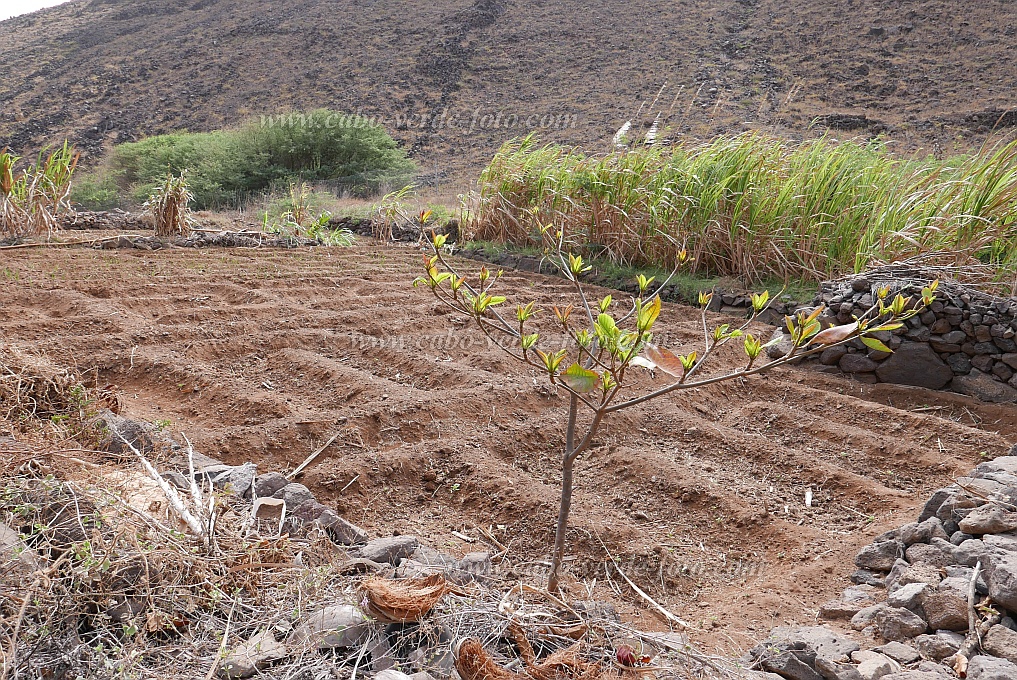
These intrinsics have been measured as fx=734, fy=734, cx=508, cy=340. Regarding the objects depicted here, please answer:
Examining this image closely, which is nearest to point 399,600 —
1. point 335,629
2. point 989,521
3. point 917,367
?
point 335,629

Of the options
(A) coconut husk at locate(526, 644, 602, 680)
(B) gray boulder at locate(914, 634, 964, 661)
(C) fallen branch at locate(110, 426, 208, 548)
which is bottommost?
(B) gray boulder at locate(914, 634, 964, 661)

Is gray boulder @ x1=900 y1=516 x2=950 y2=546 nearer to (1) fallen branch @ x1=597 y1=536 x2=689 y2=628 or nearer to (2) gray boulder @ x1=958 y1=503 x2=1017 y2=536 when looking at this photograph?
(2) gray boulder @ x1=958 y1=503 x2=1017 y2=536

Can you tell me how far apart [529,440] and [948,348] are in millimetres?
2200

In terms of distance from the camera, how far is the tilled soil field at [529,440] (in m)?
2.22

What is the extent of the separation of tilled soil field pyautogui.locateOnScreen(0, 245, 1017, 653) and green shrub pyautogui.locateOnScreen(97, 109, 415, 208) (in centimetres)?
812

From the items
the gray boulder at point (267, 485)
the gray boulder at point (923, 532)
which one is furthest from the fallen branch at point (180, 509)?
the gray boulder at point (923, 532)

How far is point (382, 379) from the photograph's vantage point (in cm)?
334

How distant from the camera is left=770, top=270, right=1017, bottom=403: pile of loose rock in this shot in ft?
11.4

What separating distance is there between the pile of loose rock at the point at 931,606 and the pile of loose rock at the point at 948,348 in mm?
1434

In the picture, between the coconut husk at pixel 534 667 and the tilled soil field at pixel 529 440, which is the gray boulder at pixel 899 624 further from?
the coconut husk at pixel 534 667


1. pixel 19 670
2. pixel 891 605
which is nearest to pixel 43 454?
pixel 19 670

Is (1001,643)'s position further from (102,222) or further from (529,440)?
(102,222)

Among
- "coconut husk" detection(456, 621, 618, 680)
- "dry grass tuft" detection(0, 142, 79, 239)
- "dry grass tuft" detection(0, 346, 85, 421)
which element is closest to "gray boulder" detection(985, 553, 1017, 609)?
"coconut husk" detection(456, 621, 618, 680)

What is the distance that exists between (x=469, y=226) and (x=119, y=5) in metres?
29.1
